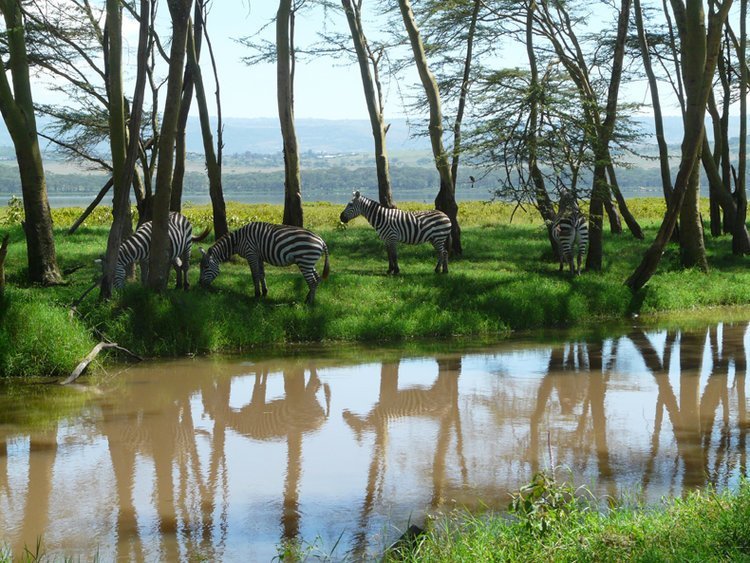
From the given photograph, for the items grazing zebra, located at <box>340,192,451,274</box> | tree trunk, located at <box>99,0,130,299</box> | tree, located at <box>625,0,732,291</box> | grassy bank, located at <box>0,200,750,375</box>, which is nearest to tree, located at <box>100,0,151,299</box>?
tree trunk, located at <box>99,0,130,299</box>

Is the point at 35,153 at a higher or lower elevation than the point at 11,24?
lower

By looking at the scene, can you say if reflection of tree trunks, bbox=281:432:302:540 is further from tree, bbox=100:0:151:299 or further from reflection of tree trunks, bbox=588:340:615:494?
tree, bbox=100:0:151:299

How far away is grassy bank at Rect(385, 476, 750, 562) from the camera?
521 centimetres

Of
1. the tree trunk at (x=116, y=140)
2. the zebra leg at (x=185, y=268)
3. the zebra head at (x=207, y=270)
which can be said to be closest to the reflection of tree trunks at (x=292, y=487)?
the tree trunk at (x=116, y=140)

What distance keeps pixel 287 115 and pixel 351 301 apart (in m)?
4.68

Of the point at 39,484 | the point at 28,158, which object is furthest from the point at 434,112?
the point at 39,484

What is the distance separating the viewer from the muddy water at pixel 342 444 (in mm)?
6582

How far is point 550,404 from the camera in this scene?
10336mm

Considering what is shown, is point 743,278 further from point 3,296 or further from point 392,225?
point 3,296

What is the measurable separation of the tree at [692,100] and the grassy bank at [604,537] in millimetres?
11121

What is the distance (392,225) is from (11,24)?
7.04m

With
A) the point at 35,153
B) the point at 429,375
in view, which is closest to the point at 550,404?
the point at 429,375

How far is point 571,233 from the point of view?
17766 millimetres

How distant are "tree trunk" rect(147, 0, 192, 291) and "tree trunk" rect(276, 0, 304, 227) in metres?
4.29
